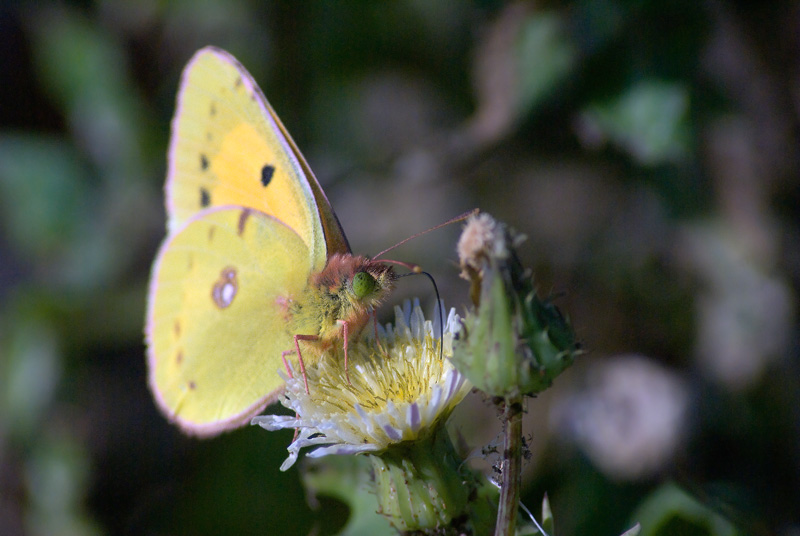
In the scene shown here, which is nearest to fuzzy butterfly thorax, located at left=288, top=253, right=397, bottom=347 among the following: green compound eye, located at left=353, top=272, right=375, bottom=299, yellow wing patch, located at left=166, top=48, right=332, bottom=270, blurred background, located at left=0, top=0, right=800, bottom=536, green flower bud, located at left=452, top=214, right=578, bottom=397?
green compound eye, located at left=353, top=272, right=375, bottom=299

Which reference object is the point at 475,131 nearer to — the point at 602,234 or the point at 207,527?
the point at 602,234

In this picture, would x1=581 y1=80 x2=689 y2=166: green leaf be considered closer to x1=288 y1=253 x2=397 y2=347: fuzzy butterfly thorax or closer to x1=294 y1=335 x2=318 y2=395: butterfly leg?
x1=288 y1=253 x2=397 y2=347: fuzzy butterfly thorax

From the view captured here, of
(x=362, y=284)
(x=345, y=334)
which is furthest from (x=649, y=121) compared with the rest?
(x=345, y=334)

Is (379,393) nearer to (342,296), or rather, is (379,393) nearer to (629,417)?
(342,296)

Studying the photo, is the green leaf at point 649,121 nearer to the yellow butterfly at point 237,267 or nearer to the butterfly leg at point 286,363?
the yellow butterfly at point 237,267

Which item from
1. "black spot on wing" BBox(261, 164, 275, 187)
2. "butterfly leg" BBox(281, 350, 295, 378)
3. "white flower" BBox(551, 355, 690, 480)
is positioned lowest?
"white flower" BBox(551, 355, 690, 480)
